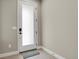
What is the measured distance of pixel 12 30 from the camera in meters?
3.64

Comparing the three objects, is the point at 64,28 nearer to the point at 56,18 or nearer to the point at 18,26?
the point at 56,18

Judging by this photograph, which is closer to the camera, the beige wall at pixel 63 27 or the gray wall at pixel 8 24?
the beige wall at pixel 63 27

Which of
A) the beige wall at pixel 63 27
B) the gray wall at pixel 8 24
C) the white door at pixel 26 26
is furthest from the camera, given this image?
the white door at pixel 26 26

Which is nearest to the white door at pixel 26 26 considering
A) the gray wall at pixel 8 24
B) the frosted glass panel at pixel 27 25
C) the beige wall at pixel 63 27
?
the frosted glass panel at pixel 27 25

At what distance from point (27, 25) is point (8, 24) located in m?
0.92

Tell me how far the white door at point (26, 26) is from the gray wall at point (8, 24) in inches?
11.1

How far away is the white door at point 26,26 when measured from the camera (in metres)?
3.84

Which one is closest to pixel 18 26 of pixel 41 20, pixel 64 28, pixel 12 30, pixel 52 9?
pixel 12 30

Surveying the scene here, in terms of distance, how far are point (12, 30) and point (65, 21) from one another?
2.31 metres

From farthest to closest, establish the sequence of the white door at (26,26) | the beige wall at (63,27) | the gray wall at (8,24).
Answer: the white door at (26,26) → the gray wall at (8,24) → the beige wall at (63,27)

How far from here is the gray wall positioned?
3.41 meters

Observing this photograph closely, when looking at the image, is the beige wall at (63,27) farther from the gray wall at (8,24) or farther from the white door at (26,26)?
the gray wall at (8,24)

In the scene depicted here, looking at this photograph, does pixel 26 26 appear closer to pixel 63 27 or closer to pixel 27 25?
pixel 27 25

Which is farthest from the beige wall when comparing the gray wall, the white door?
the gray wall
